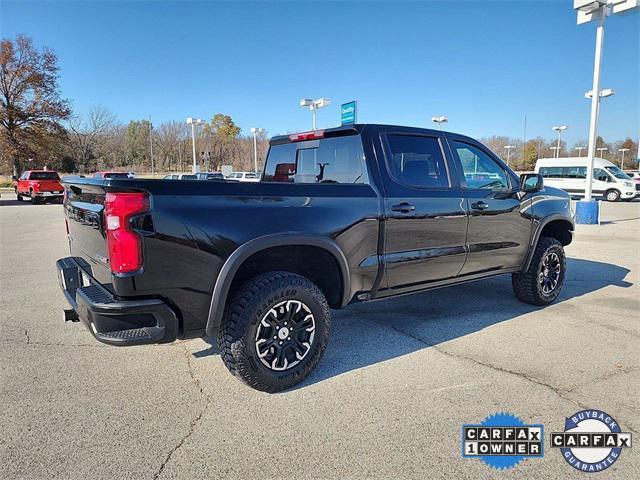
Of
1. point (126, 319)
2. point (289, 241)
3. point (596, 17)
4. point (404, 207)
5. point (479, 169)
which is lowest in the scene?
point (126, 319)

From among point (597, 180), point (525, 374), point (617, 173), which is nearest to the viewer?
point (525, 374)

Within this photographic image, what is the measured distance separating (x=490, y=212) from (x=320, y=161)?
1786 mm

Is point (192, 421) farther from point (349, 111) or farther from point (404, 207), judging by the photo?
point (349, 111)

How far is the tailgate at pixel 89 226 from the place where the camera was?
2.74 m

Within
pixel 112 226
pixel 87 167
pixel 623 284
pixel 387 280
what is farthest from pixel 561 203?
pixel 87 167

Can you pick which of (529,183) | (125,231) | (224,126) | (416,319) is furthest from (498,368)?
(224,126)

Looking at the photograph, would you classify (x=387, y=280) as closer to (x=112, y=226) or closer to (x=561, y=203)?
(x=112, y=226)

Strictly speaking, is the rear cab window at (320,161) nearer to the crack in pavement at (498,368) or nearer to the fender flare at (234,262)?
the fender flare at (234,262)

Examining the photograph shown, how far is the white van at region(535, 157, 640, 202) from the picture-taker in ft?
77.4

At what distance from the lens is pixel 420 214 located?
3812 millimetres

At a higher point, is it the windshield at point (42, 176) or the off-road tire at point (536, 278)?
the windshield at point (42, 176)

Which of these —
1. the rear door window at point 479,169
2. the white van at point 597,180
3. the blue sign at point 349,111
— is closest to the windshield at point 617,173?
the white van at point 597,180

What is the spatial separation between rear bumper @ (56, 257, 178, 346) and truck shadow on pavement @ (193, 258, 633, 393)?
1.13 metres

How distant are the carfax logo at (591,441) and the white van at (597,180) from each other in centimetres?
2367
